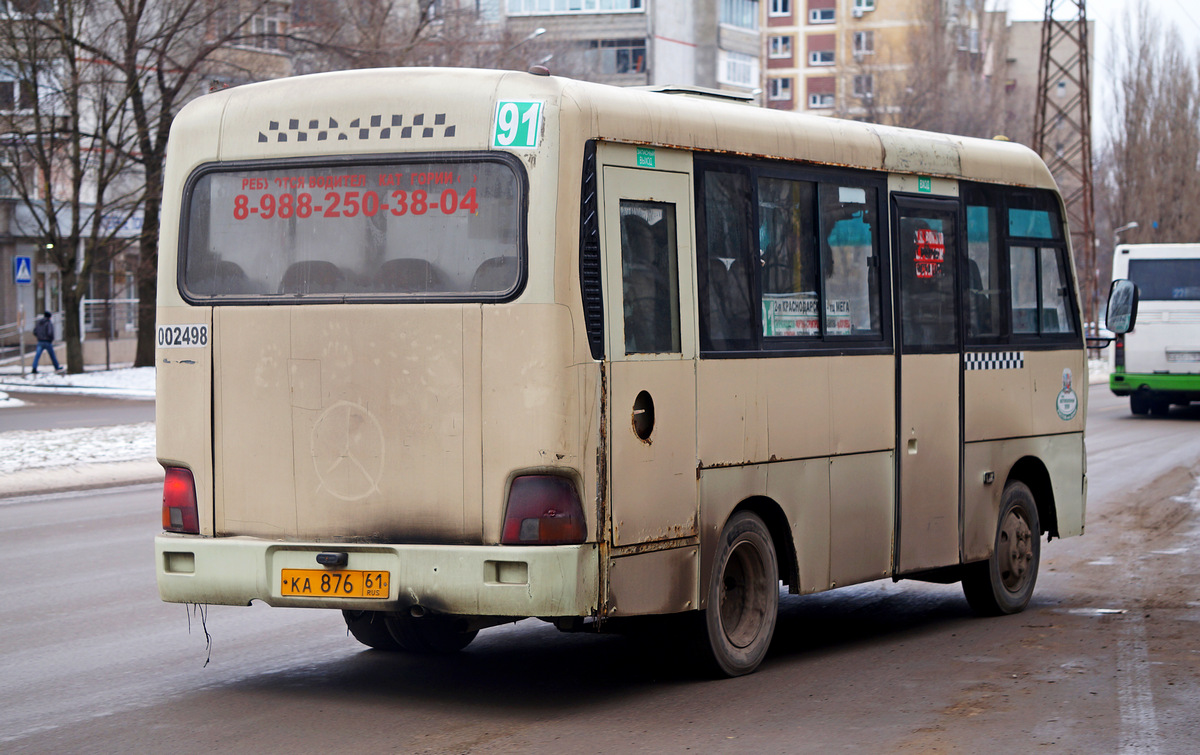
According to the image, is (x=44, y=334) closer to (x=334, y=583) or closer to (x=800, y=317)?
(x=800, y=317)

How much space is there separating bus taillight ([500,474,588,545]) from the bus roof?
1.42 m

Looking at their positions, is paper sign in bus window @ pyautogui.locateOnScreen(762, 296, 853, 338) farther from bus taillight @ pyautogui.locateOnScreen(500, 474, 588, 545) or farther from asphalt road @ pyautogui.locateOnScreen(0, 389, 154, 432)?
asphalt road @ pyautogui.locateOnScreen(0, 389, 154, 432)

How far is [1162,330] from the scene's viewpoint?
31500mm

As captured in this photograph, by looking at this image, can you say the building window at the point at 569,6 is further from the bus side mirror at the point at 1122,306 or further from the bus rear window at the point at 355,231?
the bus rear window at the point at 355,231

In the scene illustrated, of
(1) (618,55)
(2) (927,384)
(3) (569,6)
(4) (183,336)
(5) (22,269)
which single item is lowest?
(2) (927,384)

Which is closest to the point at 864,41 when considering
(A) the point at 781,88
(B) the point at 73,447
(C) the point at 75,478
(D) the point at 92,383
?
(A) the point at 781,88

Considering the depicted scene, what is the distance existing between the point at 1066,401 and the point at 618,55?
263ft

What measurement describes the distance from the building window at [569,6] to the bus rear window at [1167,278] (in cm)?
5790

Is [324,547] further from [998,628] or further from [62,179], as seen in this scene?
[62,179]

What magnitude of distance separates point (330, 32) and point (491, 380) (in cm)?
3346

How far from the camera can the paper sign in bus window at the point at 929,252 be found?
902 centimetres

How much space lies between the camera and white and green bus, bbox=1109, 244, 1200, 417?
31.3 metres

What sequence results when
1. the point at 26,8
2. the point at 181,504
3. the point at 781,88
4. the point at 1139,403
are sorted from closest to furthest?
the point at 181,504 → the point at 1139,403 → the point at 26,8 → the point at 781,88

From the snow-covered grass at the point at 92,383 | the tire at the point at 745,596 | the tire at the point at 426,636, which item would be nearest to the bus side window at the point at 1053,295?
the tire at the point at 745,596
